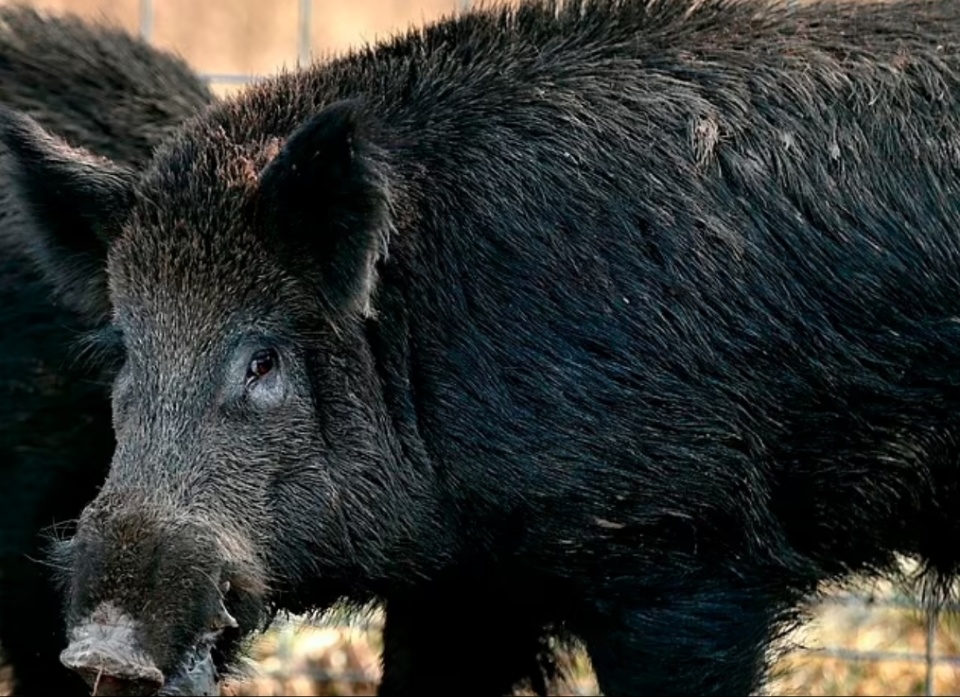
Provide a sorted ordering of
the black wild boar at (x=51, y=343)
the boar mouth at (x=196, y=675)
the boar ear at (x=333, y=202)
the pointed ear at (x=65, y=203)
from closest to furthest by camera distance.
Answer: the boar mouth at (x=196, y=675) → the boar ear at (x=333, y=202) → the pointed ear at (x=65, y=203) → the black wild boar at (x=51, y=343)

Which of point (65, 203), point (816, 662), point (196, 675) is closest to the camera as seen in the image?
point (196, 675)

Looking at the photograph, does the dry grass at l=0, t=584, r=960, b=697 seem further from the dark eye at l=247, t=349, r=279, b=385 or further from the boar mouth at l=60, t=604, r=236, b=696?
the boar mouth at l=60, t=604, r=236, b=696

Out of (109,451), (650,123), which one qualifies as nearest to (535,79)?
(650,123)

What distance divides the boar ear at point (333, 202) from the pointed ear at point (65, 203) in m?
0.46

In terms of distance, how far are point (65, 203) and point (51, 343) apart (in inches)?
28.6

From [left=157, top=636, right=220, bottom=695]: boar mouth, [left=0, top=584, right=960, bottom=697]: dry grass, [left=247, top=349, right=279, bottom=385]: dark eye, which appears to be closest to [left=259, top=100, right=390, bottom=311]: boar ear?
[left=247, top=349, right=279, bottom=385]: dark eye

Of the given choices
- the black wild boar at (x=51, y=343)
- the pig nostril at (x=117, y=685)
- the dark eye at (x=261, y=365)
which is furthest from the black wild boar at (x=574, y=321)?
the black wild boar at (x=51, y=343)

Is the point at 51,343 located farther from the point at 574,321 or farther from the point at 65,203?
the point at 574,321

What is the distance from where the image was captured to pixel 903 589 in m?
4.98

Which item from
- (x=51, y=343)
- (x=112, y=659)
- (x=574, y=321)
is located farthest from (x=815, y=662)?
(x=112, y=659)

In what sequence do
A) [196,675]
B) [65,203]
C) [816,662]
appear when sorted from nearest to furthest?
[196,675], [65,203], [816,662]

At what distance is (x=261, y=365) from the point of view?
4.24 m

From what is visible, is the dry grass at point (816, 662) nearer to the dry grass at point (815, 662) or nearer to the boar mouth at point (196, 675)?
the dry grass at point (815, 662)

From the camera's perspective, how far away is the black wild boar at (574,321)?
422 cm
